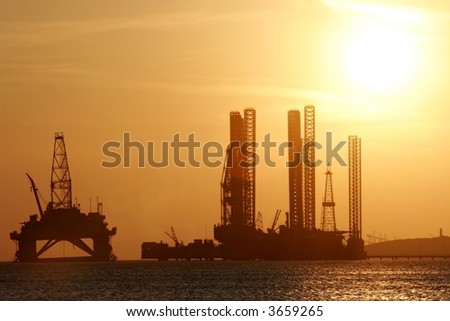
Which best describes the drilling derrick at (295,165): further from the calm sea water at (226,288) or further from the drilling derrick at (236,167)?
the calm sea water at (226,288)

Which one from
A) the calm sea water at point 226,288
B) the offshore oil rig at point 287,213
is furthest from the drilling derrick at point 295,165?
the calm sea water at point 226,288

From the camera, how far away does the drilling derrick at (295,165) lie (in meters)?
147

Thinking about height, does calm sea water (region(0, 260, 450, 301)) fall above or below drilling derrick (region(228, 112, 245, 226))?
below

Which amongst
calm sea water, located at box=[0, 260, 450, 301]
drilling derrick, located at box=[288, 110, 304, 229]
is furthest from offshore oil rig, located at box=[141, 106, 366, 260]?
calm sea water, located at box=[0, 260, 450, 301]

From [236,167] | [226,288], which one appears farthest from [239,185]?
[226,288]

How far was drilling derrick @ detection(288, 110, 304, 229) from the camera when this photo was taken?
14662 cm

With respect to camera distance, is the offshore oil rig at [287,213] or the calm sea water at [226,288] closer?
the calm sea water at [226,288]

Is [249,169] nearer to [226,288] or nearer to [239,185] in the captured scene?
[239,185]

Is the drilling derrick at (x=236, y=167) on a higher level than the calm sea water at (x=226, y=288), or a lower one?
higher

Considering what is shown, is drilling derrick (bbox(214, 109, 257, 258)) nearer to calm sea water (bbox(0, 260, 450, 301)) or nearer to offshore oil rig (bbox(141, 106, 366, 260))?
offshore oil rig (bbox(141, 106, 366, 260))

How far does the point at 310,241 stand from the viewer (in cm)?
15612

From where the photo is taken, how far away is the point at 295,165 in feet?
484
